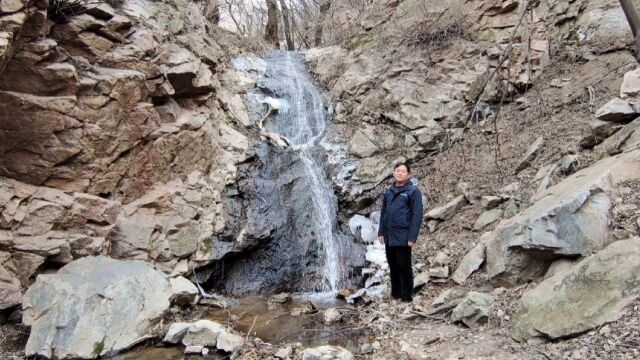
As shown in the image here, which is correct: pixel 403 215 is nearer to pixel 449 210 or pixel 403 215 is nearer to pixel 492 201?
pixel 492 201

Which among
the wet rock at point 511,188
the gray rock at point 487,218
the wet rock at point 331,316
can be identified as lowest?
the wet rock at point 331,316

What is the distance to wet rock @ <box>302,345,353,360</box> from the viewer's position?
14.6ft

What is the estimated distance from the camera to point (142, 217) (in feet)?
24.0

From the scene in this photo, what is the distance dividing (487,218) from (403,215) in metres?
1.88

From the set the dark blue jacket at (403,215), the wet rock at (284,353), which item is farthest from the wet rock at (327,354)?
the dark blue jacket at (403,215)

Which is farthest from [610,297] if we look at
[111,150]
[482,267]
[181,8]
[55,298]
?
[181,8]

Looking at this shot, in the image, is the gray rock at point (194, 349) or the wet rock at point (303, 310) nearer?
the gray rock at point (194, 349)

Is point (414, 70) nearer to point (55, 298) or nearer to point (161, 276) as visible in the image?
point (161, 276)

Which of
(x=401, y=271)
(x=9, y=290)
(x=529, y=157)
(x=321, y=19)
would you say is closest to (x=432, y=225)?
(x=529, y=157)

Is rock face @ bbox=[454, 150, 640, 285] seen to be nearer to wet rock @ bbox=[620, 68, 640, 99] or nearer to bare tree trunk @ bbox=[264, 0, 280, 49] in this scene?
wet rock @ bbox=[620, 68, 640, 99]

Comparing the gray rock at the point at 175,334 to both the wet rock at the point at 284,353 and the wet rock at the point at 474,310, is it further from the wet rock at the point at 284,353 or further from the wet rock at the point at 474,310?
the wet rock at the point at 474,310

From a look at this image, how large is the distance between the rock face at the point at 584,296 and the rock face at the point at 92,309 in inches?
165

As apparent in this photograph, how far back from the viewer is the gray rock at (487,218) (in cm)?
667

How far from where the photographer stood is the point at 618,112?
581cm
